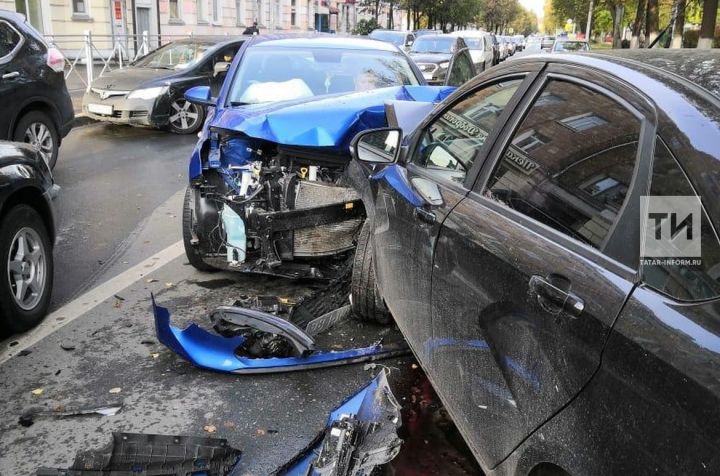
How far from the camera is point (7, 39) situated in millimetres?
7359

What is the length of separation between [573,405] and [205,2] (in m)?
34.1

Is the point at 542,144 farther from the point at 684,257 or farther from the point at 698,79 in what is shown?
the point at 684,257

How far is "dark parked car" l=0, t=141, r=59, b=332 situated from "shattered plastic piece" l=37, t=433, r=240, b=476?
1668 mm

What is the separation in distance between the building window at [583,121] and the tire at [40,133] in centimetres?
658

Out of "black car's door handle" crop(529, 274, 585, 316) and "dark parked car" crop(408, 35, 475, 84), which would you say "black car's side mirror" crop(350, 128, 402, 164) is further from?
"dark parked car" crop(408, 35, 475, 84)

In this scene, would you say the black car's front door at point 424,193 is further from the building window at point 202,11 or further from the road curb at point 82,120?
the building window at point 202,11

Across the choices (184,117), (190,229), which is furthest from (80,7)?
(190,229)

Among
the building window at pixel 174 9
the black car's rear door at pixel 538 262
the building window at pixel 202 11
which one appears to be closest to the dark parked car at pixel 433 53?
the building window at pixel 174 9

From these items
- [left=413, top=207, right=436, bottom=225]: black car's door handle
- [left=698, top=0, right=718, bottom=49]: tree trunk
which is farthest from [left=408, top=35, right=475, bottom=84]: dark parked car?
[left=413, top=207, right=436, bottom=225]: black car's door handle

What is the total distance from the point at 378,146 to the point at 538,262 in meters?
1.80

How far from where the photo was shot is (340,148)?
4.45 metres

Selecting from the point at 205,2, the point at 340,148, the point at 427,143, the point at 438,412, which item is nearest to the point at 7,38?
the point at 340,148

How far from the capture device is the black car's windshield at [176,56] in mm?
11883
